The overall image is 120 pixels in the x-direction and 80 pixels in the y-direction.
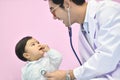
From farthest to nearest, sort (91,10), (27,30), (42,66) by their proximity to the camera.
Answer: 1. (27,30)
2. (42,66)
3. (91,10)

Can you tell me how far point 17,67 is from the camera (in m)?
2.02

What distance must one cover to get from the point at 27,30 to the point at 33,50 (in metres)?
0.46

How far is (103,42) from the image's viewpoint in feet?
4.56

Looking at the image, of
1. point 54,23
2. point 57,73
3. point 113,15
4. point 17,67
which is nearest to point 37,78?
point 57,73

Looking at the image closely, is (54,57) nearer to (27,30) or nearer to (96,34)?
(96,34)

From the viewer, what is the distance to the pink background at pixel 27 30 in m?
2.04

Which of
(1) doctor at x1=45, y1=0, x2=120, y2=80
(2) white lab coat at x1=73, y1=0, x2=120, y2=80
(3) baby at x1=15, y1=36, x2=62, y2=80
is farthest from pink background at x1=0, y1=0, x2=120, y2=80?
(2) white lab coat at x1=73, y1=0, x2=120, y2=80

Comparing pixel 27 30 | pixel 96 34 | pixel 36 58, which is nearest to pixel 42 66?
pixel 36 58

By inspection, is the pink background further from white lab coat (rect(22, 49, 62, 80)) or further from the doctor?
the doctor

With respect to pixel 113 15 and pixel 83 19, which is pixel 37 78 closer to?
pixel 83 19

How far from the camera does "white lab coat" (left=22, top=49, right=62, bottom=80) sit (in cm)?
165

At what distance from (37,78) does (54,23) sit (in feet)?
2.34

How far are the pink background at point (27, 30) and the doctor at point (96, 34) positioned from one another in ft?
1.73

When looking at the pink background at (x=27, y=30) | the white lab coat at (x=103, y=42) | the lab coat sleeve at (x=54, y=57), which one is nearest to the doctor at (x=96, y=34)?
the white lab coat at (x=103, y=42)
